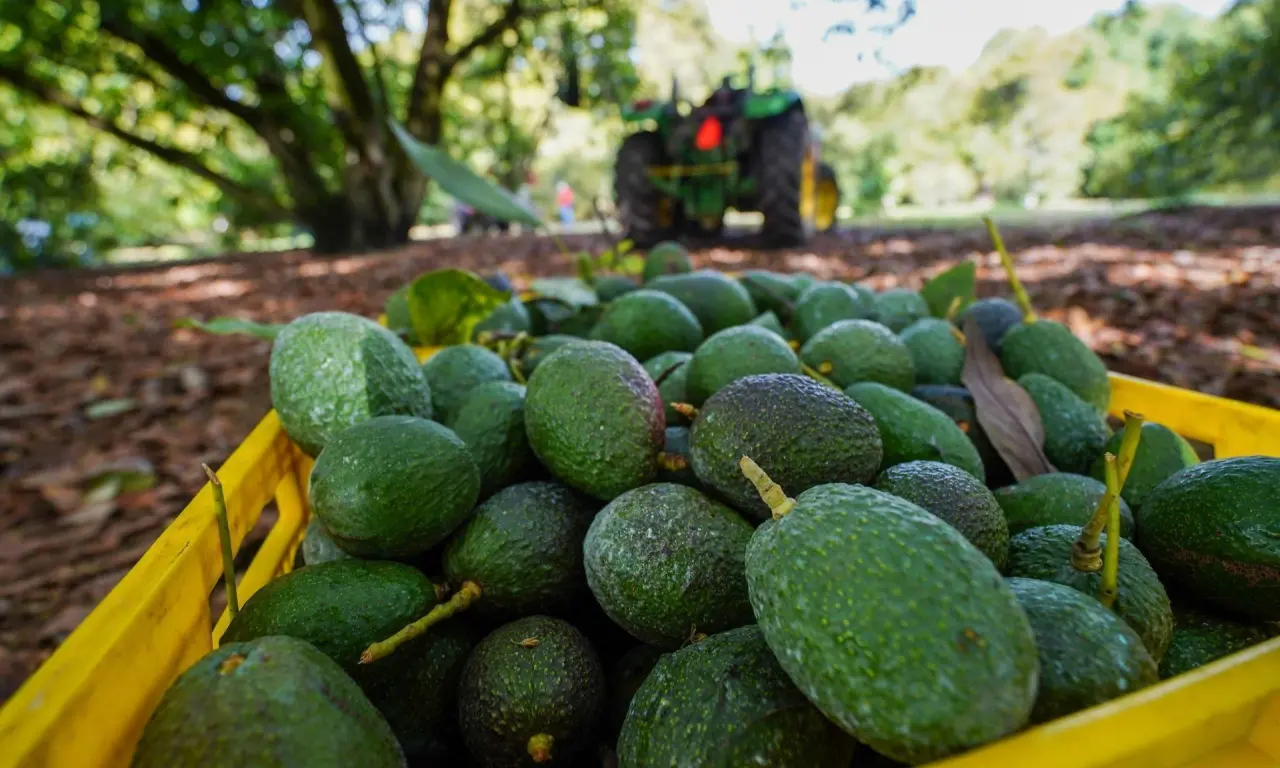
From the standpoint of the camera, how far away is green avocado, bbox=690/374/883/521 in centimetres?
125

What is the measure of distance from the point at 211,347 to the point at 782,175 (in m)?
5.95

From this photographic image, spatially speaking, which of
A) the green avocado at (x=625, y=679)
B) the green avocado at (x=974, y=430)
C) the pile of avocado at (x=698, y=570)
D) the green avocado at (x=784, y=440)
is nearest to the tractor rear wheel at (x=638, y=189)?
the green avocado at (x=974, y=430)

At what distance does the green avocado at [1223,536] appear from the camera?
1123mm

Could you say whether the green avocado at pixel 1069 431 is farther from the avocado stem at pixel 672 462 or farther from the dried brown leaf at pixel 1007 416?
the avocado stem at pixel 672 462

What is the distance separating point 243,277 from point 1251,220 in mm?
11607

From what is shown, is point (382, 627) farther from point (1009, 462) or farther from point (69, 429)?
point (69, 429)

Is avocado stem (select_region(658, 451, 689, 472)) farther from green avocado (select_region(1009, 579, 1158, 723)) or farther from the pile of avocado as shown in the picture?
green avocado (select_region(1009, 579, 1158, 723))

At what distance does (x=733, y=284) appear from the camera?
246cm

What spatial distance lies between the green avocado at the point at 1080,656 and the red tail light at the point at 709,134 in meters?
7.82

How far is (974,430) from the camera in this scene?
5.90 ft

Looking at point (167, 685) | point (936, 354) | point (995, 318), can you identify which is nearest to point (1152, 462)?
point (936, 354)

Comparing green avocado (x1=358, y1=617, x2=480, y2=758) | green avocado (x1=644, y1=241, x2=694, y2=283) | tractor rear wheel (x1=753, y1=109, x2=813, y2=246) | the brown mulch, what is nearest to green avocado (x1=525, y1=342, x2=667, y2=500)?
green avocado (x1=358, y1=617, x2=480, y2=758)

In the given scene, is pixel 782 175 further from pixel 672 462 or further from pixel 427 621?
pixel 427 621

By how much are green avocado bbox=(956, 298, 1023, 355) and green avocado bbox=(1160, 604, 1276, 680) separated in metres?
1.16
